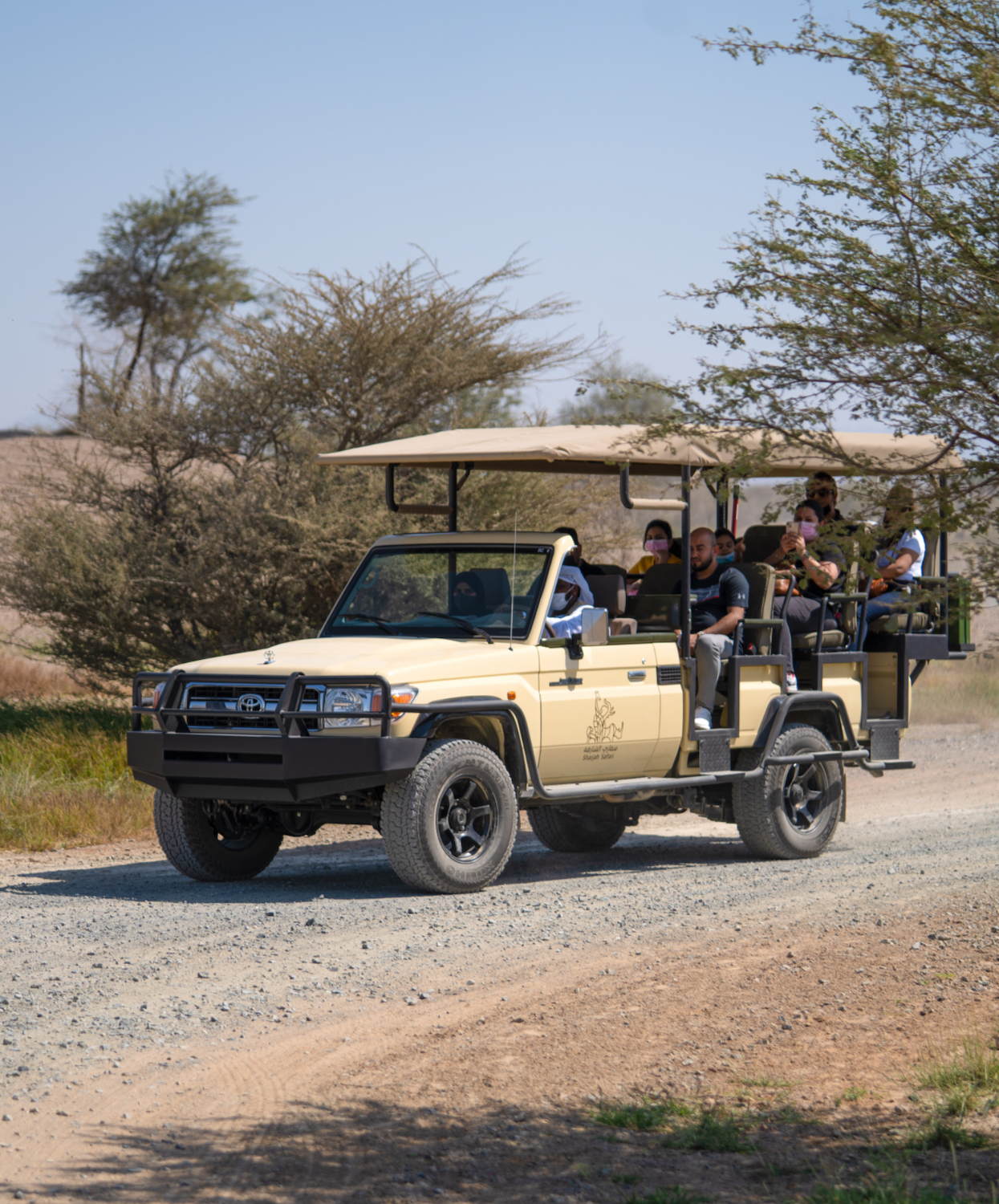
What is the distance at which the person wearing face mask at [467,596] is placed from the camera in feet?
31.3

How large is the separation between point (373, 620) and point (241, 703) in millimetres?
1366

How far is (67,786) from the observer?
1241 centimetres

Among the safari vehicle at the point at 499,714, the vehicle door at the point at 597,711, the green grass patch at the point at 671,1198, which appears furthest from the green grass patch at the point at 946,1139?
the vehicle door at the point at 597,711

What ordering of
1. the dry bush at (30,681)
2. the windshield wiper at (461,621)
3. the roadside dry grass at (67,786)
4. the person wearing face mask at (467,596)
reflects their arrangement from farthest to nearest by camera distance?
the dry bush at (30,681)
the roadside dry grass at (67,786)
the person wearing face mask at (467,596)
the windshield wiper at (461,621)

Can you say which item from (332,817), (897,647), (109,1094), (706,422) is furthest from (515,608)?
(109,1094)

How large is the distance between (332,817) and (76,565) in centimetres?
867

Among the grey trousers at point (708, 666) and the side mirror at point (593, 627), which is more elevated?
the side mirror at point (593, 627)

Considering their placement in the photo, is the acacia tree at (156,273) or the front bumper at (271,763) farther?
the acacia tree at (156,273)

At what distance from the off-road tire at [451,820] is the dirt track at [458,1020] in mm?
159

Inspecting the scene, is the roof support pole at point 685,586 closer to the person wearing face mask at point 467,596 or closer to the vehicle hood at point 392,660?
the vehicle hood at point 392,660

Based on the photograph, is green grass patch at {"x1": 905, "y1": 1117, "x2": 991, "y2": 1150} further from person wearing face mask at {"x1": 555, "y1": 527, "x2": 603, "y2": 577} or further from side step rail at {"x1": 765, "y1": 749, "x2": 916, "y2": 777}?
side step rail at {"x1": 765, "y1": 749, "x2": 916, "y2": 777}

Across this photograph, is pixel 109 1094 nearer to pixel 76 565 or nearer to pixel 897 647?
pixel 897 647

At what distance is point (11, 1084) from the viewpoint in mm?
5234

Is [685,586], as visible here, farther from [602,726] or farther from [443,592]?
[443,592]
